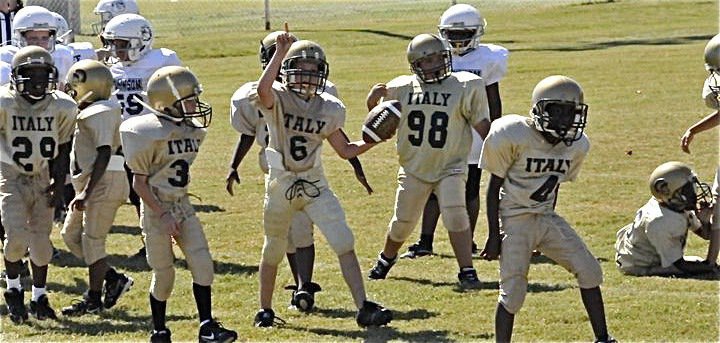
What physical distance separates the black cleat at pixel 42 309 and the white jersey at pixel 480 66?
10.0 ft

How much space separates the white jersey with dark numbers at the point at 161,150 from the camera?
22.4ft

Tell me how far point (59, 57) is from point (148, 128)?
10.8 ft

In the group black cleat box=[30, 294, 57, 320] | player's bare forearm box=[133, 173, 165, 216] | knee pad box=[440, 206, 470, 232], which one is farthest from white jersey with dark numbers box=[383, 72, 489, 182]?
black cleat box=[30, 294, 57, 320]

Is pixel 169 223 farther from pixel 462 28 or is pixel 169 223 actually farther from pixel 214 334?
pixel 462 28

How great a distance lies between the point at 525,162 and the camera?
661 centimetres

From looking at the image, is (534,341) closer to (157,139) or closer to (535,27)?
(157,139)

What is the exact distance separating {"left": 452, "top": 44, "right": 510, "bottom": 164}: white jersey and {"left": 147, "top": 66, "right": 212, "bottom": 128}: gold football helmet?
2786 mm

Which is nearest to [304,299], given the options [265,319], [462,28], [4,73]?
[265,319]

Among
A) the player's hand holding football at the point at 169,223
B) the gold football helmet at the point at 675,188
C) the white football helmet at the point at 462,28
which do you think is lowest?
the gold football helmet at the point at 675,188

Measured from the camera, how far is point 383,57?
1025 inches

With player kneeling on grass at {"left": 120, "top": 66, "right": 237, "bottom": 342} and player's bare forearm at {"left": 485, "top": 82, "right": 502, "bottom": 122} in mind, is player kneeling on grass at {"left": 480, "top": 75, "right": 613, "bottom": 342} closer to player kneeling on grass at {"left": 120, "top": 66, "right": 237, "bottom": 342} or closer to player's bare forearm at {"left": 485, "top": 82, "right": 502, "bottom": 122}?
player kneeling on grass at {"left": 120, "top": 66, "right": 237, "bottom": 342}

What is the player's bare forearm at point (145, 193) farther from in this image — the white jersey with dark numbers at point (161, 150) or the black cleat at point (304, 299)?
the black cleat at point (304, 299)

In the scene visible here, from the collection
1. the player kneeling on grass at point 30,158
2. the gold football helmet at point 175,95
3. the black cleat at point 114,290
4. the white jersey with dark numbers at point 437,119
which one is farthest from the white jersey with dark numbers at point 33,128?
the white jersey with dark numbers at point 437,119

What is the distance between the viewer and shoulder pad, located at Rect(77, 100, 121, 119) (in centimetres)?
775
